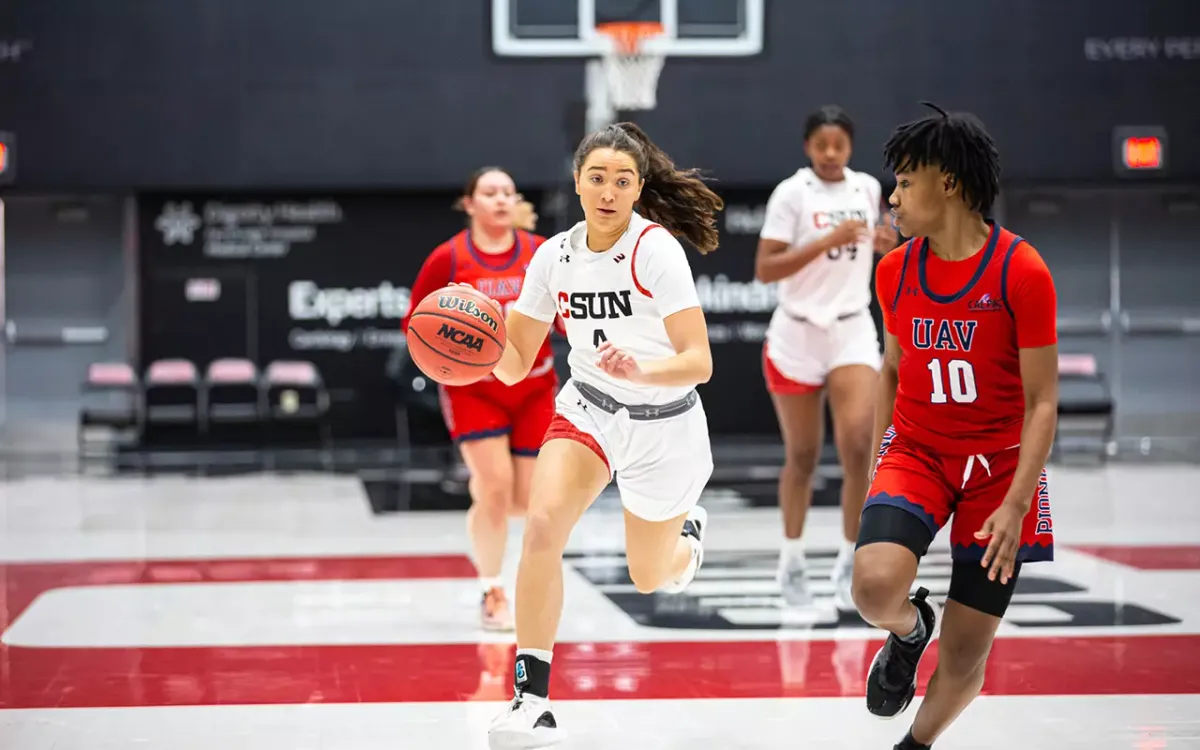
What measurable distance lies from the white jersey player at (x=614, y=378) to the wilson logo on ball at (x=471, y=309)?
139 mm

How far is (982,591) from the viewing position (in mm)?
3691

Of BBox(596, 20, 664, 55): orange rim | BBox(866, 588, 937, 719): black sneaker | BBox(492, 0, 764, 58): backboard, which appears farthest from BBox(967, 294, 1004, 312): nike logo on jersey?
BBox(492, 0, 764, 58): backboard

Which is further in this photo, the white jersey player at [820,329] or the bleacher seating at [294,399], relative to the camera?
the bleacher seating at [294,399]

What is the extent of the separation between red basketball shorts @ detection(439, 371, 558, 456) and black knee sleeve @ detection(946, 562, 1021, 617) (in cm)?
246

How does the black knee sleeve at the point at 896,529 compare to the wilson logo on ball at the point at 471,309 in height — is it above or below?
below

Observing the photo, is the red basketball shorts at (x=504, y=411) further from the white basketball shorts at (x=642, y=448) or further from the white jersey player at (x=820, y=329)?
the white basketball shorts at (x=642, y=448)

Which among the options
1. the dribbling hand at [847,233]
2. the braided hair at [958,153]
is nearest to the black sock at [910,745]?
the braided hair at [958,153]

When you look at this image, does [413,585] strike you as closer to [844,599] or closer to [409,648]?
[409,648]

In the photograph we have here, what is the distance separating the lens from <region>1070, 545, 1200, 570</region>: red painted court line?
7426 millimetres

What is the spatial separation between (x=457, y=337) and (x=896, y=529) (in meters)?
1.39

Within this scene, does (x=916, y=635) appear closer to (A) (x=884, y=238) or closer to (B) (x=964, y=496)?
(B) (x=964, y=496)

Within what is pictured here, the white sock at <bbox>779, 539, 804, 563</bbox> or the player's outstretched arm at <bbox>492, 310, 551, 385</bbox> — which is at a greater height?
the player's outstretched arm at <bbox>492, 310, 551, 385</bbox>

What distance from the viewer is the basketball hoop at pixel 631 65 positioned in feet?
38.3

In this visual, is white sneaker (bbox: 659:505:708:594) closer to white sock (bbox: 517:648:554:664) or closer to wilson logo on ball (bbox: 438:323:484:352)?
white sock (bbox: 517:648:554:664)
